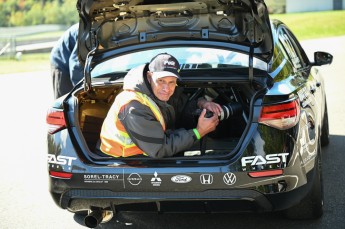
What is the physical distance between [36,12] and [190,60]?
55.9 m

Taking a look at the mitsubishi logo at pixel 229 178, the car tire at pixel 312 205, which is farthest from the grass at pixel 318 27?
the mitsubishi logo at pixel 229 178

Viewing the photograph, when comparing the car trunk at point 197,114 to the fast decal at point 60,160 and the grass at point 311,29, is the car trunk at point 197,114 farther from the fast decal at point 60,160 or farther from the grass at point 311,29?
the grass at point 311,29

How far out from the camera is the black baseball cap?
4770 millimetres

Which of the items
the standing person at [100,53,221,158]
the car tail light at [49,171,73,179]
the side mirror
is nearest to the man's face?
the standing person at [100,53,221,158]

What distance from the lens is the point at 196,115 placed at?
5539mm

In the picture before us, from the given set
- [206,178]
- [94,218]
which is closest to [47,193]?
[94,218]

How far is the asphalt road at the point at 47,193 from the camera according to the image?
537 cm

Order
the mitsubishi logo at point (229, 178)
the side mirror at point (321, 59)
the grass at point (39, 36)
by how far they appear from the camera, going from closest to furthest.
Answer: the mitsubishi logo at point (229, 178) → the side mirror at point (321, 59) → the grass at point (39, 36)

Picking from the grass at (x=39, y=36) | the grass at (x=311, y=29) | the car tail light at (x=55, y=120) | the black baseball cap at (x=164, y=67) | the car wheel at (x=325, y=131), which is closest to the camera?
the black baseball cap at (x=164, y=67)

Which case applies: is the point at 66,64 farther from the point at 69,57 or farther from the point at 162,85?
the point at 162,85

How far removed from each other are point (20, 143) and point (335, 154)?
13.7 ft

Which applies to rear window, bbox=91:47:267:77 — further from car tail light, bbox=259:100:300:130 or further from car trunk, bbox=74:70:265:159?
car tail light, bbox=259:100:300:130

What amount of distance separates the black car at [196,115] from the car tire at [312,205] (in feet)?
0.03

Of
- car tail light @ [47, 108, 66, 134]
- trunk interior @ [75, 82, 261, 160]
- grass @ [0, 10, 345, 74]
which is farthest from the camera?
grass @ [0, 10, 345, 74]
